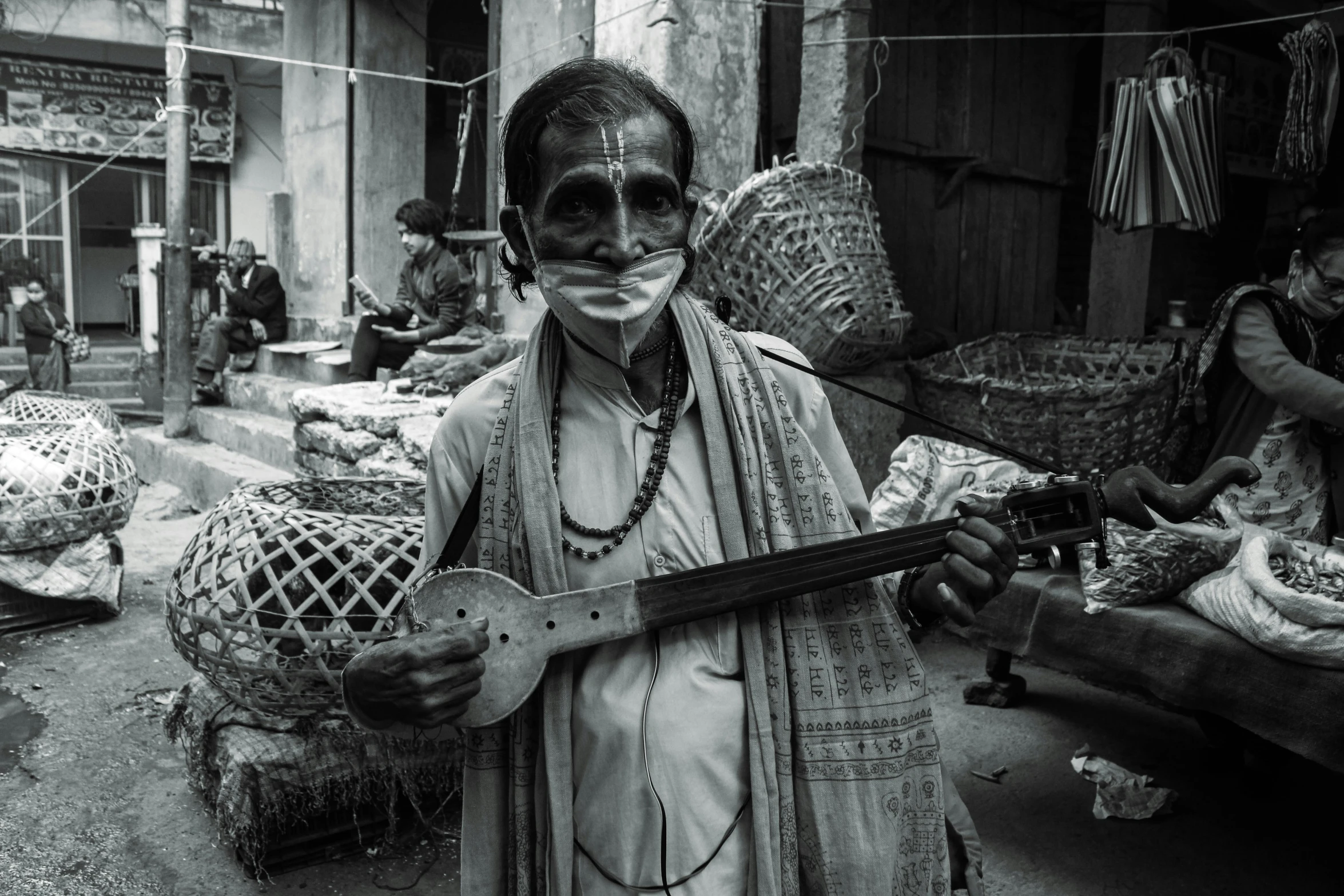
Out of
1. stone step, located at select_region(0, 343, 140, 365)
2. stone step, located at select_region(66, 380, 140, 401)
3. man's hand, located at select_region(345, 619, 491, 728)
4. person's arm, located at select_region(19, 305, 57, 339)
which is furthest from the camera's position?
stone step, located at select_region(0, 343, 140, 365)

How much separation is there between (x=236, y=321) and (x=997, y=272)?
6.96 metres

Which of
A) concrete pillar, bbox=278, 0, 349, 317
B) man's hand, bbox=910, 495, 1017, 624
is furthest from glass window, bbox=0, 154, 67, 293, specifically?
man's hand, bbox=910, 495, 1017, 624

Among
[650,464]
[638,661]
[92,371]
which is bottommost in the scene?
[92,371]

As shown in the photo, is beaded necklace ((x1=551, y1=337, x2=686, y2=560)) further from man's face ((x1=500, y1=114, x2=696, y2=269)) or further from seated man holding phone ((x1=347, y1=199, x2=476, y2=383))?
seated man holding phone ((x1=347, y1=199, x2=476, y2=383))

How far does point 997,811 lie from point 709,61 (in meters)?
3.40

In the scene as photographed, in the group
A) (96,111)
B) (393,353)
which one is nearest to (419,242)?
(393,353)

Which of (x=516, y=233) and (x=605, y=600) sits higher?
(x=516, y=233)

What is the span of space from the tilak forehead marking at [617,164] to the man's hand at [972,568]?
0.63m

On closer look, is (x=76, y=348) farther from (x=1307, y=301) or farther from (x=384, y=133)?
(x=1307, y=301)

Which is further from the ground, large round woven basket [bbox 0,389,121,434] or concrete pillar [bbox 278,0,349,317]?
concrete pillar [bbox 278,0,349,317]

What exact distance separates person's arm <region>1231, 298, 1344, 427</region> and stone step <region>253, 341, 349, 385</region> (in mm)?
6339

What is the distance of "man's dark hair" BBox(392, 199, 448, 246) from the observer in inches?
284

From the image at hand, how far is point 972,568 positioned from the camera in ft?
4.13

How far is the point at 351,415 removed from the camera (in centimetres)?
536
